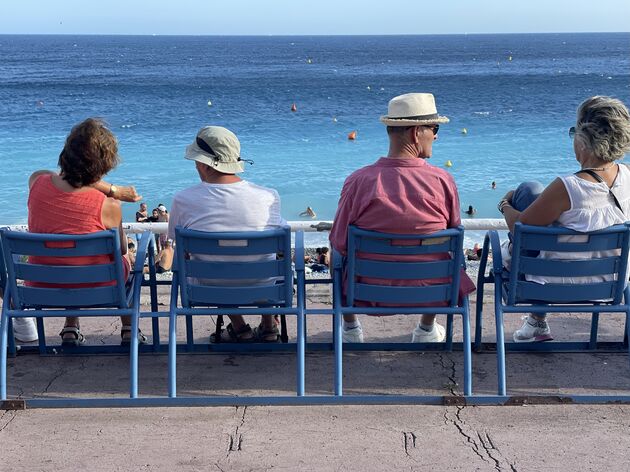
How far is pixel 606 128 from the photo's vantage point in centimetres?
371

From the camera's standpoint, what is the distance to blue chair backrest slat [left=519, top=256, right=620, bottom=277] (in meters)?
3.68

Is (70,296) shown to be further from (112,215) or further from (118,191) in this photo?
(118,191)

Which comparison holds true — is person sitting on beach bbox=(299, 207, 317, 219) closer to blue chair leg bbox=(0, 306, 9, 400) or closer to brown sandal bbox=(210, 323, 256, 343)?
brown sandal bbox=(210, 323, 256, 343)

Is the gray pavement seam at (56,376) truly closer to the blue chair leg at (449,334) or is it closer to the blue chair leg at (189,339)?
the blue chair leg at (189,339)

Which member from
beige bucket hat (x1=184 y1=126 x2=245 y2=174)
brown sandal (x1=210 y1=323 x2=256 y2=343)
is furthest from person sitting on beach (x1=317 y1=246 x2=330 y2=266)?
beige bucket hat (x1=184 y1=126 x2=245 y2=174)

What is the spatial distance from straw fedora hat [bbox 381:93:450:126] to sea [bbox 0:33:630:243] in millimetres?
18536

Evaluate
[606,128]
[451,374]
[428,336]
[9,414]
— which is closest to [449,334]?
[428,336]

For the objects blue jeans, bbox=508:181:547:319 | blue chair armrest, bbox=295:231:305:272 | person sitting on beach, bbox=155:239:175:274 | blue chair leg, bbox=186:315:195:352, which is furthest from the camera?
person sitting on beach, bbox=155:239:175:274

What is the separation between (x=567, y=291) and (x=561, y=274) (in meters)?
0.10

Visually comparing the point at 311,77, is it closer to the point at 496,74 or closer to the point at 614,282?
the point at 496,74

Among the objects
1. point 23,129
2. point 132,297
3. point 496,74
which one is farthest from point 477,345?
point 496,74

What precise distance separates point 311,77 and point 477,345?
225ft

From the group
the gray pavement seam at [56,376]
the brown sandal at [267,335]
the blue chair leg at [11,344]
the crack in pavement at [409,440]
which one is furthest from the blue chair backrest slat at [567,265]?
the blue chair leg at [11,344]

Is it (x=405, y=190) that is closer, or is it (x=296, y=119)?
(x=405, y=190)
